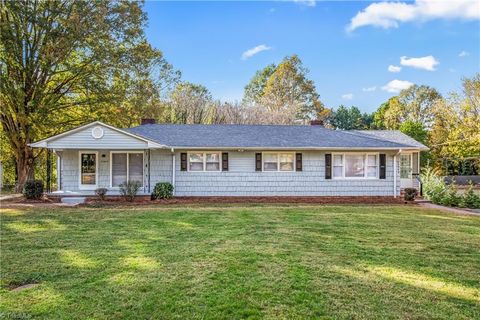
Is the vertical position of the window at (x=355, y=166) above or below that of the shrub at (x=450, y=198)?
above

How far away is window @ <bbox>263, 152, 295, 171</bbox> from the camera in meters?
15.7

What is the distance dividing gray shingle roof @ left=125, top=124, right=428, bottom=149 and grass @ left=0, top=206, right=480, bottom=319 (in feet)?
20.5

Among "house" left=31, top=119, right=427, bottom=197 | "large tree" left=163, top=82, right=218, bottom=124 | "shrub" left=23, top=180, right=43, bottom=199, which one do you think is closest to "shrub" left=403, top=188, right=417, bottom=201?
"house" left=31, top=119, right=427, bottom=197

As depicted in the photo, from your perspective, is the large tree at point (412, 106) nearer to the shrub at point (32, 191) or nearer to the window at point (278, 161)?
the window at point (278, 161)

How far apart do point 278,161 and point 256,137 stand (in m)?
1.85

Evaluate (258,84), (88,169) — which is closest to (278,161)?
(88,169)

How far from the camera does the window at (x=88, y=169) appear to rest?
50.0 feet

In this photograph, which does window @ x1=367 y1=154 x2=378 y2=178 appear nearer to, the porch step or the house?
the house

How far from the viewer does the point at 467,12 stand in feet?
51.0

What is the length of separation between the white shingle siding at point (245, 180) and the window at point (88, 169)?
0.69ft

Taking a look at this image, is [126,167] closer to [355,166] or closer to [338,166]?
[338,166]

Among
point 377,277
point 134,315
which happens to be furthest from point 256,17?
point 134,315

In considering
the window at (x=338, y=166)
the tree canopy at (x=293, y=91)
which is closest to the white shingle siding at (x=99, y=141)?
the window at (x=338, y=166)

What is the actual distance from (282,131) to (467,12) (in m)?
10.2
